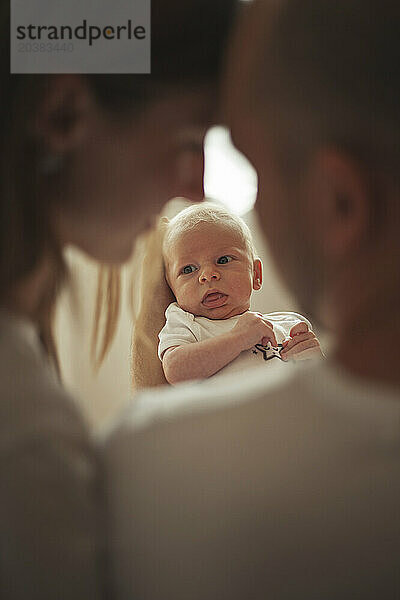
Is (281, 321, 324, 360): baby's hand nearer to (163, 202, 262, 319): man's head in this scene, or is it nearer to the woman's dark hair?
(163, 202, 262, 319): man's head

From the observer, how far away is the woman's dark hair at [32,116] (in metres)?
0.60

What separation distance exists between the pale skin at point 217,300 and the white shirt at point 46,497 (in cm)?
11

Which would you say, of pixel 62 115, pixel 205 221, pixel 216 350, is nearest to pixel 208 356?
pixel 216 350

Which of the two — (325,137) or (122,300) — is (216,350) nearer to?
(122,300)

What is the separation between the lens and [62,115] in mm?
600

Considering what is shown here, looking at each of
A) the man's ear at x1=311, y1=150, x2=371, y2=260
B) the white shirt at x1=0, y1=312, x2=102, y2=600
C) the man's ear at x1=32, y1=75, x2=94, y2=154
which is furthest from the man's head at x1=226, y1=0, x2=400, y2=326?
the white shirt at x1=0, y1=312, x2=102, y2=600

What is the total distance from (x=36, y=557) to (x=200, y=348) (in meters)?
0.23

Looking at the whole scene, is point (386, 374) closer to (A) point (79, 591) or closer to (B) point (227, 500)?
(B) point (227, 500)

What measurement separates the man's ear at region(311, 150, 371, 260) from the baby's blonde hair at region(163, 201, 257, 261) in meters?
0.07

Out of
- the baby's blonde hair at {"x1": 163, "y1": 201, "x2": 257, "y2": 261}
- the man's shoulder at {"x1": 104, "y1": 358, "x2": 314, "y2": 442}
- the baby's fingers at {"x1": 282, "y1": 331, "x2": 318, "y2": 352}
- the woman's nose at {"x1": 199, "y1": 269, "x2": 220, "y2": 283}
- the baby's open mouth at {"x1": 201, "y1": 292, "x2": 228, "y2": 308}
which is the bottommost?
the man's shoulder at {"x1": 104, "y1": 358, "x2": 314, "y2": 442}

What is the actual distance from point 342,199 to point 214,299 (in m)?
0.14

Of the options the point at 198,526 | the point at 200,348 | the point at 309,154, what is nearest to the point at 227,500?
the point at 198,526

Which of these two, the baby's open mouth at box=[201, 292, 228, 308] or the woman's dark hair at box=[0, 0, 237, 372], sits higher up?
the woman's dark hair at box=[0, 0, 237, 372]

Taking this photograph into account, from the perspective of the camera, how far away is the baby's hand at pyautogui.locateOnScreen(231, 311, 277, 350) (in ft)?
1.94
